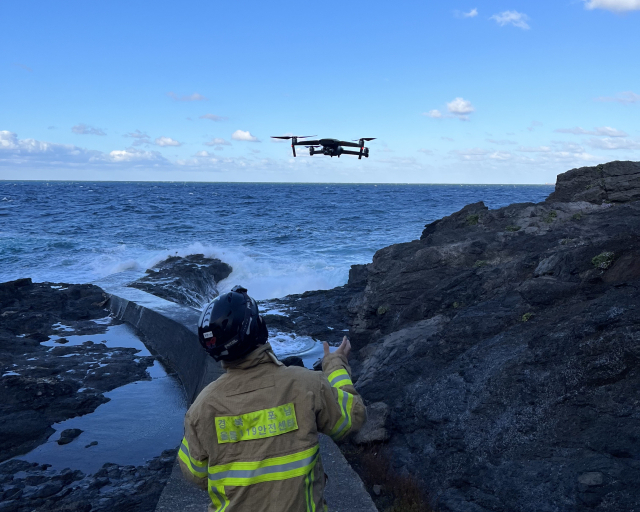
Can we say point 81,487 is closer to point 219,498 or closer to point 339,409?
point 219,498

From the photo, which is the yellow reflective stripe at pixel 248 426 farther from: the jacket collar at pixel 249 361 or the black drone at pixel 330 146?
the black drone at pixel 330 146

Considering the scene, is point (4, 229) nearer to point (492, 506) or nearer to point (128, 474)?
point (128, 474)

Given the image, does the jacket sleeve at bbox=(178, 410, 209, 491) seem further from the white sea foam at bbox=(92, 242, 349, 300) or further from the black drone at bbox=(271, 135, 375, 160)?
the white sea foam at bbox=(92, 242, 349, 300)

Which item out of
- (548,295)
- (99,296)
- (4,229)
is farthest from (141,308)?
(4,229)

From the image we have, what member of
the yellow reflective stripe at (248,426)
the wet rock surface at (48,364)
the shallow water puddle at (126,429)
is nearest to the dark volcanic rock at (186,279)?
the wet rock surface at (48,364)

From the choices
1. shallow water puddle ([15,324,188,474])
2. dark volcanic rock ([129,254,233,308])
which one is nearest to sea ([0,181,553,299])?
dark volcanic rock ([129,254,233,308])

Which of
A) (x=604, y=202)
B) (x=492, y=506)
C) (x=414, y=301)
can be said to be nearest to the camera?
(x=492, y=506)
